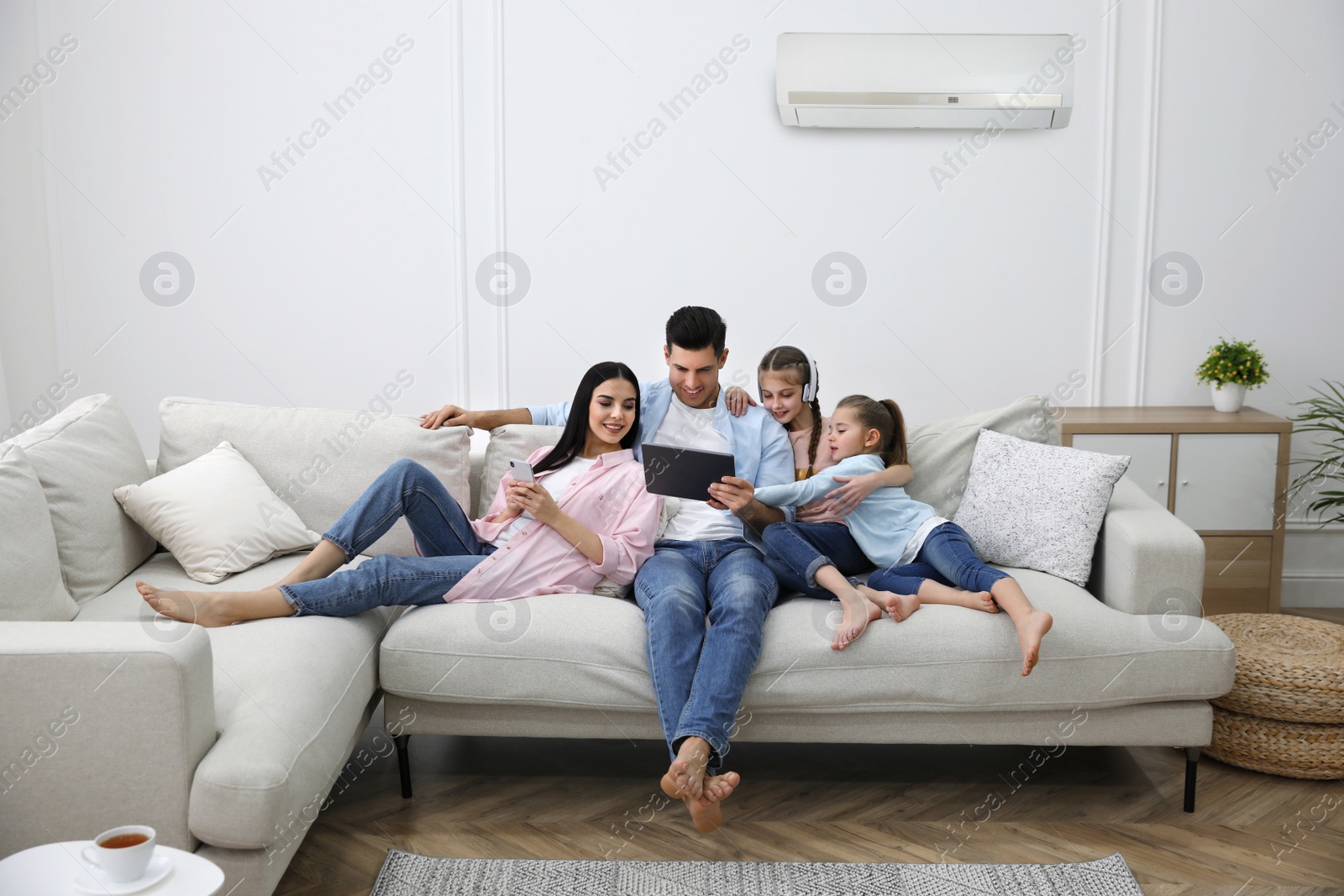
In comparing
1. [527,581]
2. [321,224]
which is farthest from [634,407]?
[321,224]

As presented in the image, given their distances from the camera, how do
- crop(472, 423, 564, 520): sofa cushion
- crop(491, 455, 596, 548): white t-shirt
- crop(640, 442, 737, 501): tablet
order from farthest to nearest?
crop(472, 423, 564, 520): sofa cushion
crop(491, 455, 596, 548): white t-shirt
crop(640, 442, 737, 501): tablet

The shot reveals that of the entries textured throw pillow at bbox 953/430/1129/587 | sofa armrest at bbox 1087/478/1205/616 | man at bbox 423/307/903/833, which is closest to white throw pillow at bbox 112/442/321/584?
man at bbox 423/307/903/833

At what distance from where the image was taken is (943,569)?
7.43ft

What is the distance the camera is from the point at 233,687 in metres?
1.77

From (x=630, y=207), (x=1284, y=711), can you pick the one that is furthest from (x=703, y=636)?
(x=630, y=207)

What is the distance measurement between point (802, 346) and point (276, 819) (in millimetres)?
2435

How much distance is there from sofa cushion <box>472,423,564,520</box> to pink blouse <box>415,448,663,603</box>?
22 centimetres

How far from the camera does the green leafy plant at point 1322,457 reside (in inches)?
134

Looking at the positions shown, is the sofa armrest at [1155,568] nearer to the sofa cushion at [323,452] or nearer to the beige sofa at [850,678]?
the beige sofa at [850,678]

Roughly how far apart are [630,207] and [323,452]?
141cm

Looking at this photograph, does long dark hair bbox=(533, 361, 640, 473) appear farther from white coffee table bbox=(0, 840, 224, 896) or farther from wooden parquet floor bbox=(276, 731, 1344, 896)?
white coffee table bbox=(0, 840, 224, 896)

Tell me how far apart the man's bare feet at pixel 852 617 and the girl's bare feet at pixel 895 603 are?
3 centimetres

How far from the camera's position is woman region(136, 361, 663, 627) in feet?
6.92

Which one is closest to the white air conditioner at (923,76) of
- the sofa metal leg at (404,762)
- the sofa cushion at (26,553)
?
the sofa metal leg at (404,762)
